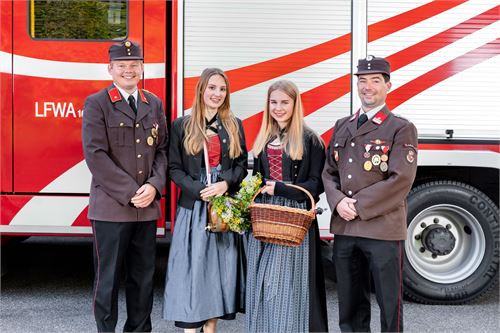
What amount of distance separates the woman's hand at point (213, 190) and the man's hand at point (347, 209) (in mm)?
734

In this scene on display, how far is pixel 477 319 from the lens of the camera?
15.1 feet

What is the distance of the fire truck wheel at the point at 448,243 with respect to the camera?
4.87 metres

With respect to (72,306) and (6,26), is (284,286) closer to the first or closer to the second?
(72,306)

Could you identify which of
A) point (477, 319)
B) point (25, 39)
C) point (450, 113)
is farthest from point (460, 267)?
point (25, 39)

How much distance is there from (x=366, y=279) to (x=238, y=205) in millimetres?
920

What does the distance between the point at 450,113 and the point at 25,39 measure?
339cm

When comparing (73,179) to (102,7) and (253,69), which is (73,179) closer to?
(102,7)

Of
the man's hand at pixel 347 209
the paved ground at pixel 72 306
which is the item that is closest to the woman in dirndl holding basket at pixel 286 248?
the man's hand at pixel 347 209

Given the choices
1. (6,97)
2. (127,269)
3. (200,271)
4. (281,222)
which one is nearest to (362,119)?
(281,222)

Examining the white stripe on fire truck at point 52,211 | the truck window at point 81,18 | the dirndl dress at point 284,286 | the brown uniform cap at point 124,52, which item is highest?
the truck window at point 81,18

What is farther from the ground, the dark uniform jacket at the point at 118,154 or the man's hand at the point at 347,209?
the dark uniform jacket at the point at 118,154

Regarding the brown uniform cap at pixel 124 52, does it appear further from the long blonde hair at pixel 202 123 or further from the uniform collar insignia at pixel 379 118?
the uniform collar insignia at pixel 379 118

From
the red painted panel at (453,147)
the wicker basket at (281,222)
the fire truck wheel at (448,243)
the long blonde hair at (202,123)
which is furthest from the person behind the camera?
the fire truck wheel at (448,243)

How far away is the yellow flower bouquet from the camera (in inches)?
139
